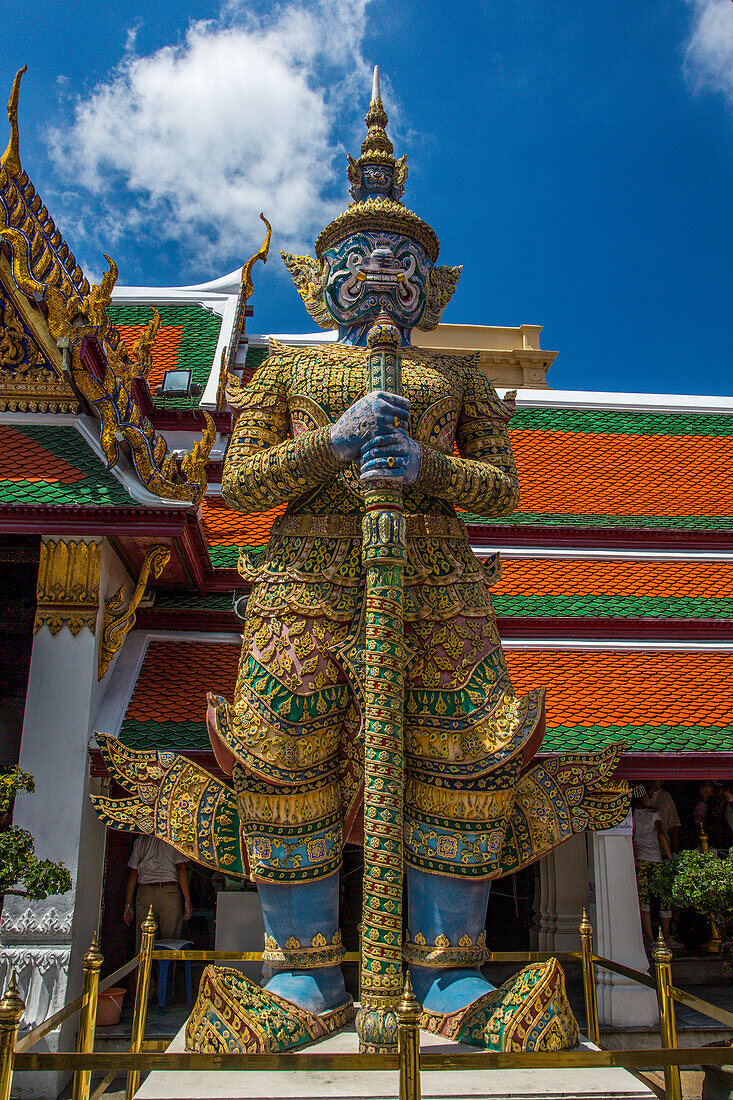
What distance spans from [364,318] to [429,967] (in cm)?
311

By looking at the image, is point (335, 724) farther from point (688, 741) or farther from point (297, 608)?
point (688, 741)

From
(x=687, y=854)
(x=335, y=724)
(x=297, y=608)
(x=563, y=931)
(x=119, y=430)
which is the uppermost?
(x=119, y=430)

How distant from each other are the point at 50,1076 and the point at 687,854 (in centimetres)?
401

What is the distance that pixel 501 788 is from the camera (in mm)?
3828

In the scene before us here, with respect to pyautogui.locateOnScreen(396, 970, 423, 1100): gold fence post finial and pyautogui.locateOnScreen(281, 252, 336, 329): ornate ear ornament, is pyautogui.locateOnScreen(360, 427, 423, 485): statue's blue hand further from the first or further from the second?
pyautogui.locateOnScreen(396, 970, 423, 1100): gold fence post finial

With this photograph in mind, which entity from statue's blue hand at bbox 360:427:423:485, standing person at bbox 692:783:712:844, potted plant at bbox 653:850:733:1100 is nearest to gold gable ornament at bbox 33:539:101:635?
statue's blue hand at bbox 360:427:423:485

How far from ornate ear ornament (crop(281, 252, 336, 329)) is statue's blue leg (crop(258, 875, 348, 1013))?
2876 mm

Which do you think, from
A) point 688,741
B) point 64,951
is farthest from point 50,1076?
point 688,741

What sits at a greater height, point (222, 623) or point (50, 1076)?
point (222, 623)

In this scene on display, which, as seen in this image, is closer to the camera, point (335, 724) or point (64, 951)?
point (335, 724)

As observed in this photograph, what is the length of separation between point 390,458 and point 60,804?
3104 millimetres

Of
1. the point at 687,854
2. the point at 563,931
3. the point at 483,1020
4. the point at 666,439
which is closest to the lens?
the point at 483,1020

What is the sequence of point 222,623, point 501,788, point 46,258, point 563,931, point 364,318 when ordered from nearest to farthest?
point 501,788, point 364,318, point 46,258, point 222,623, point 563,931

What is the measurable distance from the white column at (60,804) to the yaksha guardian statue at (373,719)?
1.12 metres
